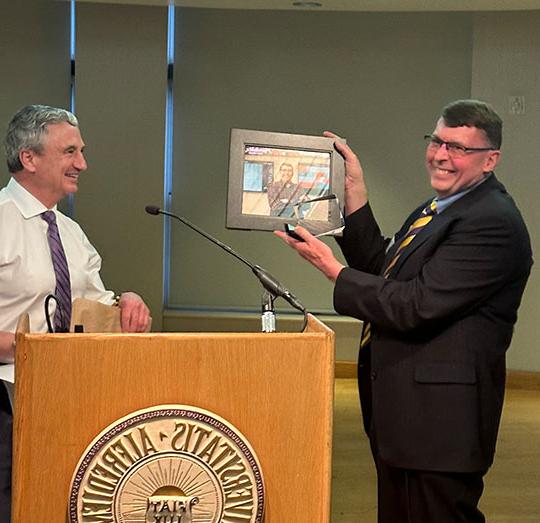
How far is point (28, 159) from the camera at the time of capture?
102 inches

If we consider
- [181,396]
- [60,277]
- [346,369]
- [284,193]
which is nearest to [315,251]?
[284,193]

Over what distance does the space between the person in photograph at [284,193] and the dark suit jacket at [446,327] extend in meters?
0.23

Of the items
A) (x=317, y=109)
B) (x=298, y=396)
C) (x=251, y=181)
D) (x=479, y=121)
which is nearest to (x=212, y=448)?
(x=298, y=396)

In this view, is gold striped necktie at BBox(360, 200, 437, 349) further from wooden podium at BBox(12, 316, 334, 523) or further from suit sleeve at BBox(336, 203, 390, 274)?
wooden podium at BBox(12, 316, 334, 523)

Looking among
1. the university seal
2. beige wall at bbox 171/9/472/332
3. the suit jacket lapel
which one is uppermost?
beige wall at bbox 171/9/472/332

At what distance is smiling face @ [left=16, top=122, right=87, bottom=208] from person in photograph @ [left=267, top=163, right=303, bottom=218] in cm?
57

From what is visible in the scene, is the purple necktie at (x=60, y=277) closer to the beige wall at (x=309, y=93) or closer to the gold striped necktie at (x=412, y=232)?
the gold striped necktie at (x=412, y=232)

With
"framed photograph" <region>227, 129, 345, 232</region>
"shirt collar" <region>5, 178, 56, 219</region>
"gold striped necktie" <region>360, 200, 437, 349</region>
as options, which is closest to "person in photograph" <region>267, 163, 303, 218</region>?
"framed photograph" <region>227, 129, 345, 232</region>

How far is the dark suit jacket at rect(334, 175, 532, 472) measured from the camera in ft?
8.12

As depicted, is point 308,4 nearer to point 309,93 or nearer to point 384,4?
point 384,4

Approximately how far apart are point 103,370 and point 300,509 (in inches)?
16.6

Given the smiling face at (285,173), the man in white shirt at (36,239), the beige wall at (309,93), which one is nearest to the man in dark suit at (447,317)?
the smiling face at (285,173)

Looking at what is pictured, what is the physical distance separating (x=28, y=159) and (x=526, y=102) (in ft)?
17.2

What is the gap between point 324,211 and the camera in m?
2.52
